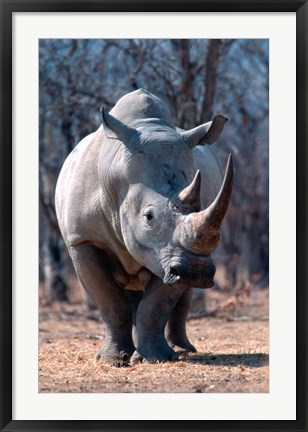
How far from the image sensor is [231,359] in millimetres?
9930

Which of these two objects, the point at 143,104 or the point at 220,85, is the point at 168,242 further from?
the point at 220,85

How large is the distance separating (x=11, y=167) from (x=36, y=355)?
1395 millimetres

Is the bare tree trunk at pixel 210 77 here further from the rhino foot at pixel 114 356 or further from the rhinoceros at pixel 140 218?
the rhino foot at pixel 114 356

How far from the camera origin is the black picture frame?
7605 mm

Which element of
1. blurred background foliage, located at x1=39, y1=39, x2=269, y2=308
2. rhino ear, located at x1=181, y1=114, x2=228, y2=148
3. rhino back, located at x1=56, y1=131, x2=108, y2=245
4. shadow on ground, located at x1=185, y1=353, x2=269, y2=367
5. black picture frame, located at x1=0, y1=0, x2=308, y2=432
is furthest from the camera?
blurred background foliage, located at x1=39, y1=39, x2=269, y2=308

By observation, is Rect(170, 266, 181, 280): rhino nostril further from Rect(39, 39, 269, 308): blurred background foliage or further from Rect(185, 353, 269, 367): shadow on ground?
Rect(39, 39, 269, 308): blurred background foliage

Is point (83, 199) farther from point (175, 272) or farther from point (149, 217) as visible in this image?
point (175, 272)

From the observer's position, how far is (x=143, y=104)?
9.59m

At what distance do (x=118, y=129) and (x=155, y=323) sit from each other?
1.70m

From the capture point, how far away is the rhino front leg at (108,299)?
9.80 meters

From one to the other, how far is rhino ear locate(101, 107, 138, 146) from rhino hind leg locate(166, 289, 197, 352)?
2446 millimetres

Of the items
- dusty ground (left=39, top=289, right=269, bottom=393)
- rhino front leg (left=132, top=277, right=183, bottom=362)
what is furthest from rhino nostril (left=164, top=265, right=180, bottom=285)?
rhino front leg (left=132, top=277, right=183, bottom=362)

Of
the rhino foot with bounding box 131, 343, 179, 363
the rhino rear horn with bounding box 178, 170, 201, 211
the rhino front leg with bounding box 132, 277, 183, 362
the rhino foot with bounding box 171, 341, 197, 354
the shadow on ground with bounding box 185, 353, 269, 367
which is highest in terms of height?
the rhino rear horn with bounding box 178, 170, 201, 211

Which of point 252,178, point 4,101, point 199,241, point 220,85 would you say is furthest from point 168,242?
point 252,178
